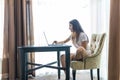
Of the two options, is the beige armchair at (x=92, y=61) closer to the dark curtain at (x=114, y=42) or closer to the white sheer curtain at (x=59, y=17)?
the dark curtain at (x=114, y=42)

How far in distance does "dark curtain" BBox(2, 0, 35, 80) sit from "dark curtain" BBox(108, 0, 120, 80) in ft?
5.98

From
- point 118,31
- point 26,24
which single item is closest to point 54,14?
point 26,24

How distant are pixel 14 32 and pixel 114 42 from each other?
205 centimetres

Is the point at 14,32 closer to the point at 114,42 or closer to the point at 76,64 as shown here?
the point at 76,64

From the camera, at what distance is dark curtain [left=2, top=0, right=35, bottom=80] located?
14.3 ft

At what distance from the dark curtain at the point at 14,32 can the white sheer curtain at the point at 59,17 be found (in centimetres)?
25

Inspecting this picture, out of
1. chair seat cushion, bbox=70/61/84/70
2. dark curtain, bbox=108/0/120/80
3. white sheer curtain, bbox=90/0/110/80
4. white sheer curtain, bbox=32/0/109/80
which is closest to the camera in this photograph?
dark curtain, bbox=108/0/120/80

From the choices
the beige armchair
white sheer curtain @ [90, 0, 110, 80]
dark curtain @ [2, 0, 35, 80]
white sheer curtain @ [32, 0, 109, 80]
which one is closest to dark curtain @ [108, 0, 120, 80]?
the beige armchair

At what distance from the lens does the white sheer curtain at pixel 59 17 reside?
4637 mm

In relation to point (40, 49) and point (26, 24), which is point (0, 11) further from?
point (40, 49)

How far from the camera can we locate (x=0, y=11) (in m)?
4.42

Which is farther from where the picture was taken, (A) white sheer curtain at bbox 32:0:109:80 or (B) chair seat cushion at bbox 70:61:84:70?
(A) white sheer curtain at bbox 32:0:109:80

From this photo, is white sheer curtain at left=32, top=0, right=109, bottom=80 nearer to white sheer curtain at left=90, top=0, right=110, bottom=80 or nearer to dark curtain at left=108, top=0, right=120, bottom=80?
white sheer curtain at left=90, top=0, right=110, bottom=80

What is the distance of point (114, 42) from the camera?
3.40 m
